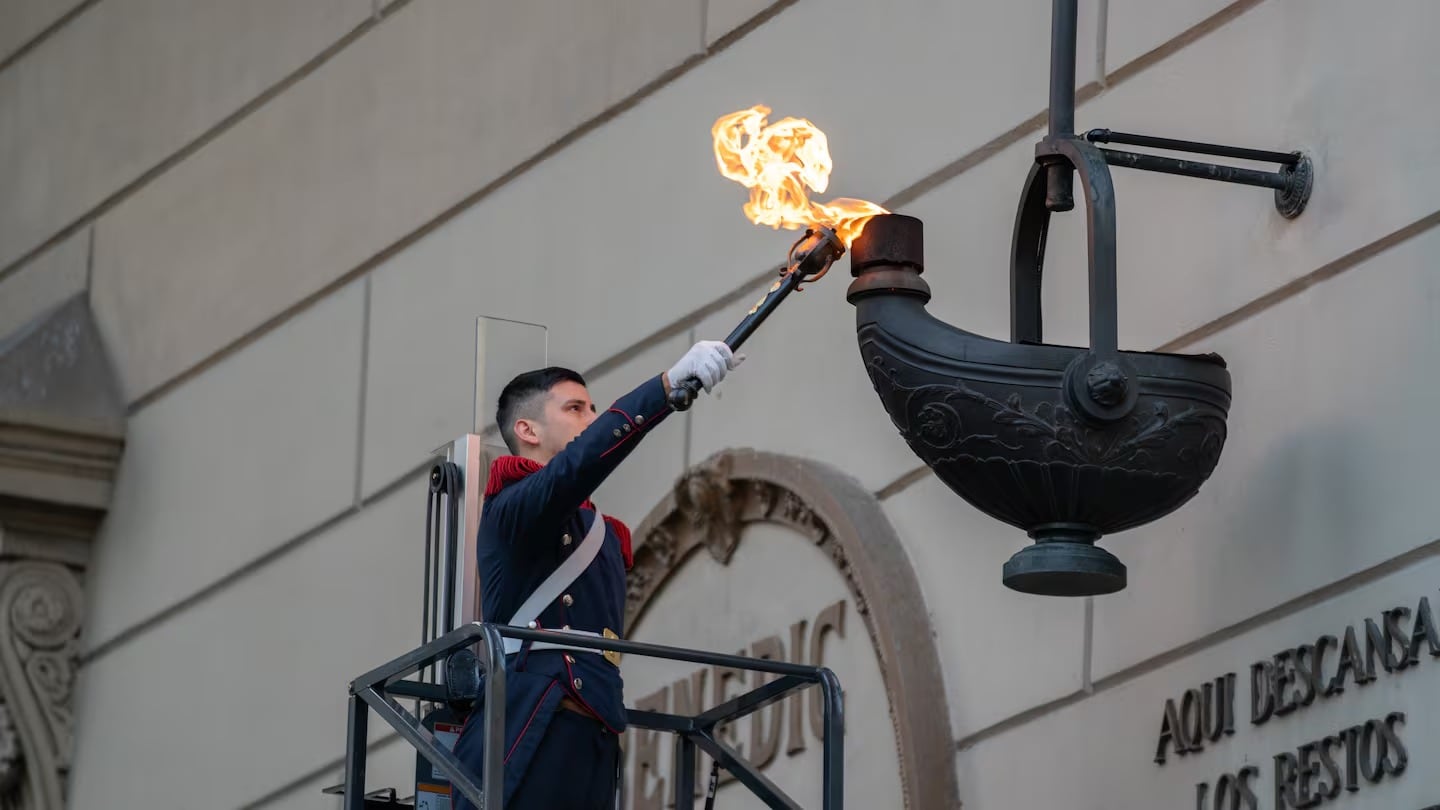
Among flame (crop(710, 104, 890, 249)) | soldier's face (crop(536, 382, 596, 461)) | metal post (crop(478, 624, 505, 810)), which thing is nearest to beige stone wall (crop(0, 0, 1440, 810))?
flame (crop(710, 104, 890, 249))

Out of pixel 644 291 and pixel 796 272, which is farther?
pixel 644 291

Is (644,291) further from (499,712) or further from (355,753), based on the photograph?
(499,712)

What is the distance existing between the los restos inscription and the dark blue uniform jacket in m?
1.05

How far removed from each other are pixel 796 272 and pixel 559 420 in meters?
0.82

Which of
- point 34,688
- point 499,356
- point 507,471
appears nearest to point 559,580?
point 507,471

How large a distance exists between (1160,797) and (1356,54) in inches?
54.8

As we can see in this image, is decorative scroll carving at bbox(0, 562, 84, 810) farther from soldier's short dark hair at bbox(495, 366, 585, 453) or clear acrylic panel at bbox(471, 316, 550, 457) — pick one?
soldier's short dark hair at bbox(495, 366, 585, 453)

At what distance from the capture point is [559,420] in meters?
5.45

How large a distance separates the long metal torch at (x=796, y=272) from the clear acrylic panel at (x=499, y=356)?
3.92 ft

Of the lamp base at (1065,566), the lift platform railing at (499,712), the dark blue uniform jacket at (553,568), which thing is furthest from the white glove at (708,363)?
the lamp base at (1065,566)

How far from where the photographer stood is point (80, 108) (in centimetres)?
941

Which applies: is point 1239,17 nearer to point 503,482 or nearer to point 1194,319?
point 1194,319

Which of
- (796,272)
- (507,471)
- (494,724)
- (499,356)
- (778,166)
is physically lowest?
(494,724)

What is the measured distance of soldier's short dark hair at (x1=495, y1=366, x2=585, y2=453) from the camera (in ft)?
17.9
